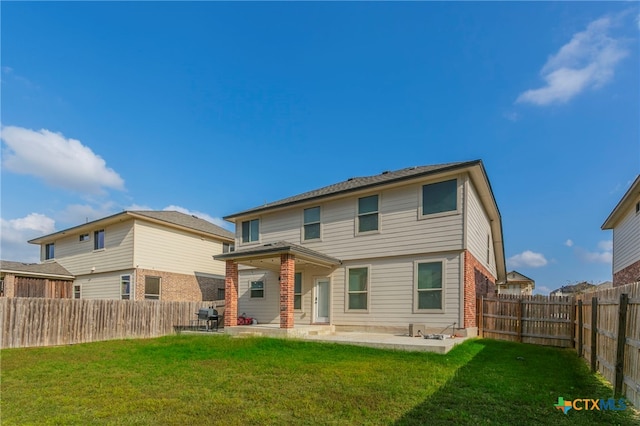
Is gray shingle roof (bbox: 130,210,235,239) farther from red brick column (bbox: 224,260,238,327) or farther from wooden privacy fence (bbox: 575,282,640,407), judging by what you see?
wooden privacy fence (bbox: 575,282,640,407)

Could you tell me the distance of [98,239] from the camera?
21375mm

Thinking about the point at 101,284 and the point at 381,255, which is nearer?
the point at 381,255

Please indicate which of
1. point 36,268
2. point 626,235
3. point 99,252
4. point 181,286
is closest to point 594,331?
point 626,235

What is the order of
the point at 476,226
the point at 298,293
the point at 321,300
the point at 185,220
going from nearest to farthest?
the point at 476,226 < the point at 321,300 < the point at 298,293 < the point at 185,220

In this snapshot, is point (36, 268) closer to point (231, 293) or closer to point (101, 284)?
point (101, 284)

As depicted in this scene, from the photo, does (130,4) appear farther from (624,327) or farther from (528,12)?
(624,327)

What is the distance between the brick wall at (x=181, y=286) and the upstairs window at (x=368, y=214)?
477 inches

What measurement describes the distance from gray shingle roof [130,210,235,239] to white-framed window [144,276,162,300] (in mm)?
3191

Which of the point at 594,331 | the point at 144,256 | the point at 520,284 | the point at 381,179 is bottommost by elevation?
the point at 520,284

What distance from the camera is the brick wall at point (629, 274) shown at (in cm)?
1481

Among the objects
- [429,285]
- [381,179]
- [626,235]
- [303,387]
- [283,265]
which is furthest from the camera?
[626,235]

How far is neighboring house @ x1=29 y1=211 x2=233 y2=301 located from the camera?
1925 centimetres

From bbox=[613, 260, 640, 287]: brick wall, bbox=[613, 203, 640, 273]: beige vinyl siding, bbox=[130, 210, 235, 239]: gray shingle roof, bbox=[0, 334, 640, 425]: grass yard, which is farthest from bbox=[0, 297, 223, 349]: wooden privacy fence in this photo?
bbox=[613, 203, 640, 273]: beige vinyl siding

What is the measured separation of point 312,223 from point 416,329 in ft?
19.4
